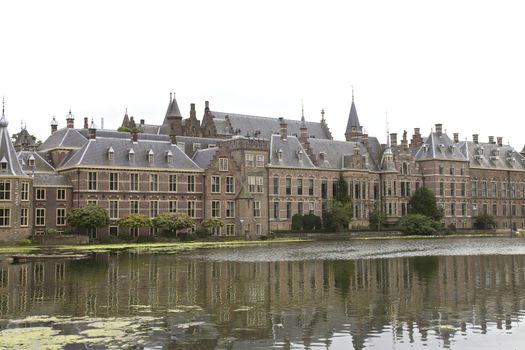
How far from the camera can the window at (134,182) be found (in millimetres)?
74125

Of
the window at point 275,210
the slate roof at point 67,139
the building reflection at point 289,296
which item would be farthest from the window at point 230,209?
the building reflection at point 289,296

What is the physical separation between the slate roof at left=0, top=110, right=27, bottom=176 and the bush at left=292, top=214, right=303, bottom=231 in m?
34.4

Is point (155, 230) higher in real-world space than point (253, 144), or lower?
lower

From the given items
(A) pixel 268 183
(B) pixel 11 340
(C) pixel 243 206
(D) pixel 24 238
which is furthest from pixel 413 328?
(A) pixel 268 183

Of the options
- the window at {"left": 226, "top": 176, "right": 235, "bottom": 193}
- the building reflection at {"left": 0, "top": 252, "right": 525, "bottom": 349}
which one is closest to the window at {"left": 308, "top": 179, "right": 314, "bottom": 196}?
the window at {"left": 226, "top": 176, "right": 235, "bottom": 193}

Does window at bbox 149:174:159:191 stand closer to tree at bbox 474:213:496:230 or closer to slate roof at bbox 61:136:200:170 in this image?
slate roof at bbox 61:136:200:170

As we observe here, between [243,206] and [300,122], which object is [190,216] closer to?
[243,206]

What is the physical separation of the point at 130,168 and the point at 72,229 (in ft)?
28.9

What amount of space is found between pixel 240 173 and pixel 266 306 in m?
59.1

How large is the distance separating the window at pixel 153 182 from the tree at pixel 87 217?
834 cm

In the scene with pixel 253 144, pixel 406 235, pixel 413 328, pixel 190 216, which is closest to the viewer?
pixel 413 328

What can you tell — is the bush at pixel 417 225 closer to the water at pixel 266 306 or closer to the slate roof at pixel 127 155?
the slate roof at pixel 127 155

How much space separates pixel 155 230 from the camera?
7381 cm

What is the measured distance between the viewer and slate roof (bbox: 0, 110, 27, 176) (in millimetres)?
64562
